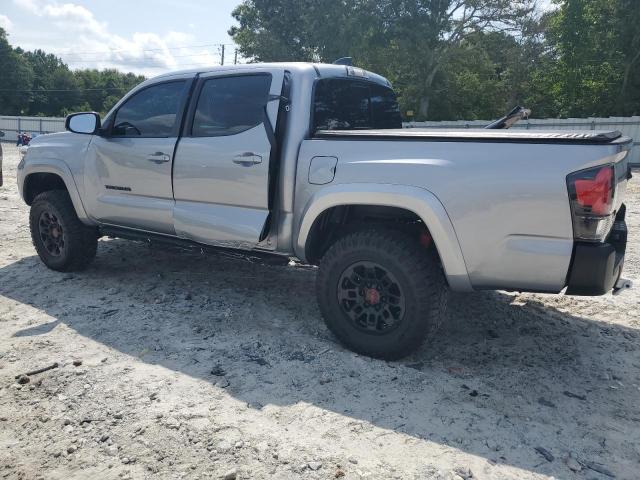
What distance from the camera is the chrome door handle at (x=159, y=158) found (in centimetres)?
434

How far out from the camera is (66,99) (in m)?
79.3

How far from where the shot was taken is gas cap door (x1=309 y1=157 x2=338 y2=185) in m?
3.52

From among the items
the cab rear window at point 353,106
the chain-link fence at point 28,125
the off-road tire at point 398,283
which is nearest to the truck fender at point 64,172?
the cab rear window at point 353,106

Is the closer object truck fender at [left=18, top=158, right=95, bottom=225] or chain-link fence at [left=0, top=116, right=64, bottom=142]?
truck fender at [left=18, top=158, right=95, bottom=225]

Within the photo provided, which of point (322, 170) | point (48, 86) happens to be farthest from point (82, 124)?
point (48, 86)

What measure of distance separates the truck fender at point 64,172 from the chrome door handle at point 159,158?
1058 millimetres

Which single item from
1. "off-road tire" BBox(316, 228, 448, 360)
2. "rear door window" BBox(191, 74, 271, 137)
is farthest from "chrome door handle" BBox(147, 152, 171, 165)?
"off-road tire" BBox(316, 228, 448, 360)

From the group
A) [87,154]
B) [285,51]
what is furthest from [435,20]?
[87,154]

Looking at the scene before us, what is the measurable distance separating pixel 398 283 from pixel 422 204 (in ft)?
1.72

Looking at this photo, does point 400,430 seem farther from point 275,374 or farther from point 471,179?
point 471,179

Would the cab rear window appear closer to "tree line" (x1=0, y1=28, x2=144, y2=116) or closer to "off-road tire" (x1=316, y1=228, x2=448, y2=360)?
"off-road tire" (x1=316, y1=228, x2=448, y2=360)

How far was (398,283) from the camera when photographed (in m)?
3.34

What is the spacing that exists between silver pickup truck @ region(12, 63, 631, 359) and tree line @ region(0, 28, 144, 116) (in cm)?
6376

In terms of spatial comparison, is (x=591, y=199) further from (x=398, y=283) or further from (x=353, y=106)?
(x=353, y=106)
